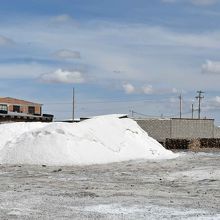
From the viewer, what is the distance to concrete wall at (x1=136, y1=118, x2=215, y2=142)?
176 feet

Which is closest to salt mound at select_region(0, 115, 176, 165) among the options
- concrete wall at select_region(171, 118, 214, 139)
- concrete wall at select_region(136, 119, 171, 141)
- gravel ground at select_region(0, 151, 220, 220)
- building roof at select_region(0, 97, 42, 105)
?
gravel ground at select_region(0, 151, 220, 220)

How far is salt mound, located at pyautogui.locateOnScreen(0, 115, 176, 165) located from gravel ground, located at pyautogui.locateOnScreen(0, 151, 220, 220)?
263 cm

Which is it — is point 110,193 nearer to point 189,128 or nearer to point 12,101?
point 189,128

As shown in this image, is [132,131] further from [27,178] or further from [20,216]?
[20,216]

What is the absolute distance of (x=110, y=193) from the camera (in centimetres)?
1361

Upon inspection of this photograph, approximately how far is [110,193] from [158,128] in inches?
1610

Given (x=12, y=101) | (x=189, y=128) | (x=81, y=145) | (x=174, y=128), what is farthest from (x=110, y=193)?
(x=12, y=101)

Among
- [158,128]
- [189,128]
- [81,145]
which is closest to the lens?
[81,145]

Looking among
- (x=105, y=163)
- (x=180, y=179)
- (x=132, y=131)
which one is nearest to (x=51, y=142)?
(x=105, y=163)

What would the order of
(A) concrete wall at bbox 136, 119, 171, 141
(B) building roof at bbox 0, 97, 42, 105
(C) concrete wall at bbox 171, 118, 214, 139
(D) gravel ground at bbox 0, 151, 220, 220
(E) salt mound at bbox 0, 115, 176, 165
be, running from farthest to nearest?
(B) building roof at bbox 0, 97, 42, 105, (C) concrete wall at bbox 171, 118, 214, 139, (A) concrete wall at bbox 136, 119, 171, 141, (E) salt mound at bbox 0, 115, 176, 165, (D) gravel ground at bbox 0, 151, 220, 220

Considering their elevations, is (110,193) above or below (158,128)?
below

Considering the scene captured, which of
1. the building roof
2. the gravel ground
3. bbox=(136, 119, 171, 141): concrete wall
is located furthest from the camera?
the building roof

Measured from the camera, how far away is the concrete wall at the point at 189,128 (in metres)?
53.9

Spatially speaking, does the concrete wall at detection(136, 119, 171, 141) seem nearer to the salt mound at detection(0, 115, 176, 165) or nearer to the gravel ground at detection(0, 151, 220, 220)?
the salt mound at detection(0, 115, 176, 165)
